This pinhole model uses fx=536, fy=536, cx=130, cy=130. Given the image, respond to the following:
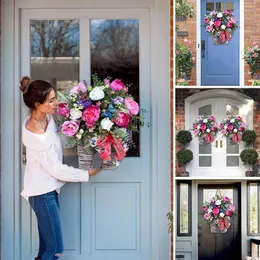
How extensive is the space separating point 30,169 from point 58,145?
9.4 inches

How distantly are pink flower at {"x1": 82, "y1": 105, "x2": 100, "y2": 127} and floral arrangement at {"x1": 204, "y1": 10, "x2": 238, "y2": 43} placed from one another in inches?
37.0

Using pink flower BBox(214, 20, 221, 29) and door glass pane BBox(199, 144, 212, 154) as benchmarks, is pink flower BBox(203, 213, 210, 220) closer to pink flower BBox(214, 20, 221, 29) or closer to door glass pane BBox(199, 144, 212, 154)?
door glass pane BBox(199, 144, 212, 154)

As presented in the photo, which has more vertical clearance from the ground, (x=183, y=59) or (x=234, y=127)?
(x=183, y=59)

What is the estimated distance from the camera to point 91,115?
10.8ft

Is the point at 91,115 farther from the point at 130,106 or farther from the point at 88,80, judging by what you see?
the point at 88,80

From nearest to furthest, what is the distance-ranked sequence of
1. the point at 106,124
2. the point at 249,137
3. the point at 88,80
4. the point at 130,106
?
the point at 106,124 → the point at 130,106 → the point at 249,137 → the point at 88,80

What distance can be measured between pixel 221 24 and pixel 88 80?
3.35 ft

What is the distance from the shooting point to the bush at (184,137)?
3.54m

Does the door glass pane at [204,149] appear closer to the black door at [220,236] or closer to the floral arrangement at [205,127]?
the floral arrangement at [205,127]

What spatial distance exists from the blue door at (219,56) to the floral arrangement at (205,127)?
232 mm

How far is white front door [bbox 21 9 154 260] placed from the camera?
3.87 m

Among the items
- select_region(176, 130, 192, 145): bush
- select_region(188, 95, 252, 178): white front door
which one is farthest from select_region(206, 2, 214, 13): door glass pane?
select_region(176, 130, 192, 145): bush

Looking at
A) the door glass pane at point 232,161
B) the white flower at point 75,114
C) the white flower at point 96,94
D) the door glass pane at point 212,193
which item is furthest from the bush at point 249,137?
the white flower at point 75,114

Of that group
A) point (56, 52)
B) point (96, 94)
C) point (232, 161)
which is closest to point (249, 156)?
point (232, 161)
